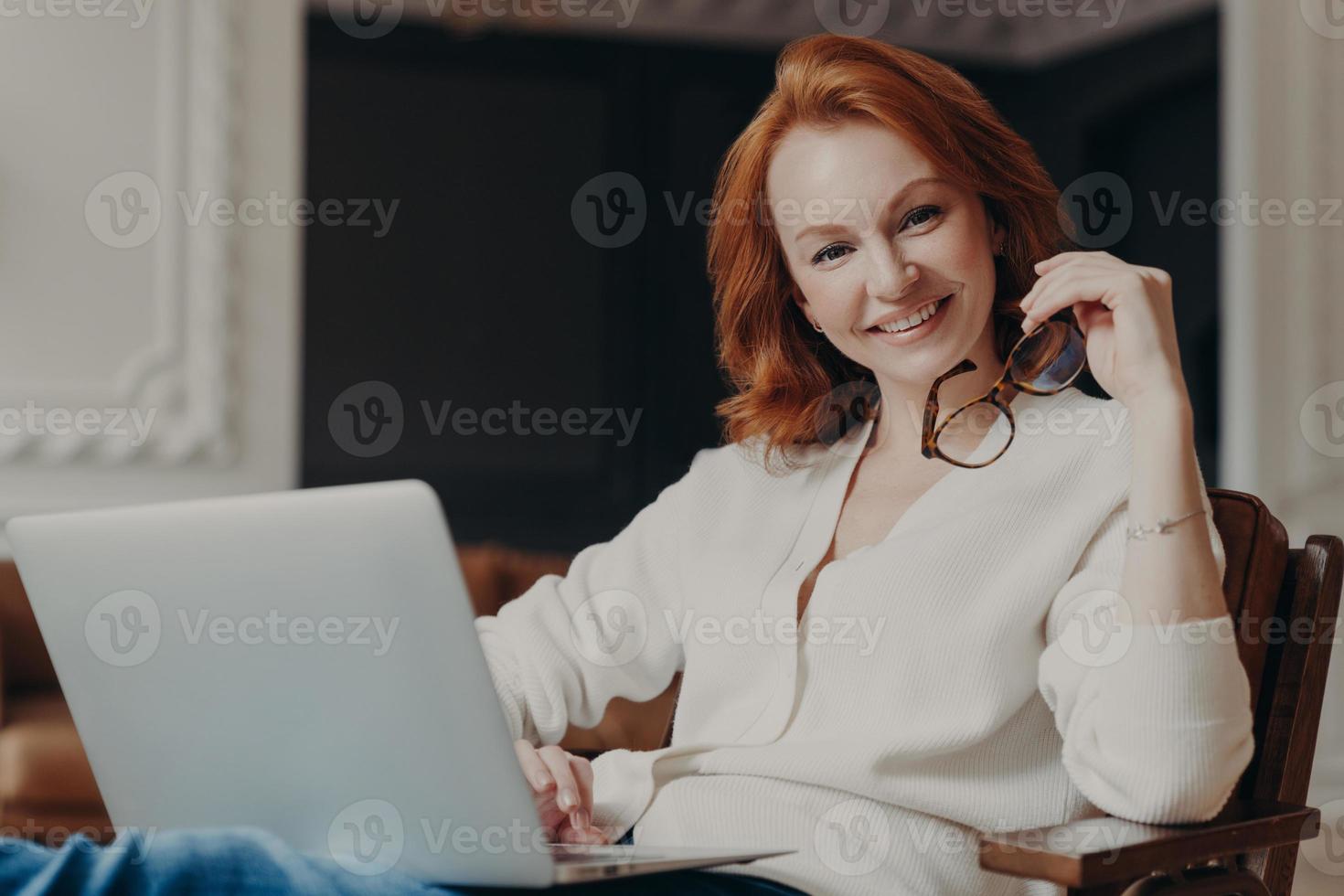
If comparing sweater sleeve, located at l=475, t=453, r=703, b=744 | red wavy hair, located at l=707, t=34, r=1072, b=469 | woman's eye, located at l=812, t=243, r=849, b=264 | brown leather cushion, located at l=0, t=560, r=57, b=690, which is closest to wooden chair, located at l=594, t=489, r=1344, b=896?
red wavy hair, located at l=707, t=34, r=1072, b=469

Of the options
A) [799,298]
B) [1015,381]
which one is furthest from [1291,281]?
[1015,381]

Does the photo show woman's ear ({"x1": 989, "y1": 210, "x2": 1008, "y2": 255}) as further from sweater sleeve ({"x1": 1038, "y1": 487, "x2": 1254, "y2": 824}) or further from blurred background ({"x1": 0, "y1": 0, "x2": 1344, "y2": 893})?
blurred background ({"x1": 0, "y1": 0, "x2": 1344, "y2": 893})

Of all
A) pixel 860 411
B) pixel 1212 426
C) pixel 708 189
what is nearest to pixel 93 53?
pixel 708 189

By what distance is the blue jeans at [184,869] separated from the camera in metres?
1.00

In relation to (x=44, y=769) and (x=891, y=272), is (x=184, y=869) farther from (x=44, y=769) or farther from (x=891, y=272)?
(x=44, y=769)

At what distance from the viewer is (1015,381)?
4.52 ft

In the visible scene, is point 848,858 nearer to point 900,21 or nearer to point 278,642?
point 278,642

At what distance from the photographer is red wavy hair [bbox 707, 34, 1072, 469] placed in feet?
4.98

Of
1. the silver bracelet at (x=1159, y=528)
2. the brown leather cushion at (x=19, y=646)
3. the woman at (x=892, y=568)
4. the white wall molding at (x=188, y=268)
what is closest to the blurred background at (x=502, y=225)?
the white wall molding at (x=188, y=268)

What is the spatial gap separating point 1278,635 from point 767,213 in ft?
2.29

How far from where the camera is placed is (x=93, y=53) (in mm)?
3945

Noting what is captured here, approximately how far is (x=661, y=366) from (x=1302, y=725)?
432 centimetres

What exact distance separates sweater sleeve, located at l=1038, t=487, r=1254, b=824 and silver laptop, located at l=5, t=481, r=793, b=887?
343 mm

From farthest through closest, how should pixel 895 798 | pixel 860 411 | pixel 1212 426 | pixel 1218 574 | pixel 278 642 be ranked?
pixel 1212 426 → pixel 860 411 → pixel 895 798 → pixel 1218 574 → pixel 278 642
